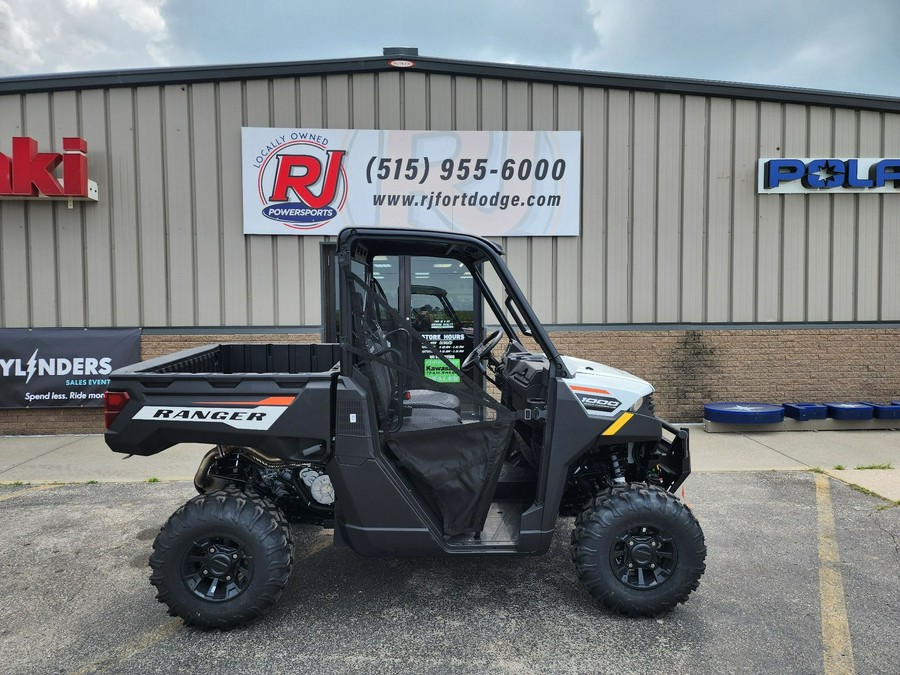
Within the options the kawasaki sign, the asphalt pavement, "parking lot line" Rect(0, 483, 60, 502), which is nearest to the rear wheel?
the asphalt pavement

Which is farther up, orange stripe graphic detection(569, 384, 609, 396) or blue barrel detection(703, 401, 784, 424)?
orange stripe graphic detection(569, 384, 609, 396)

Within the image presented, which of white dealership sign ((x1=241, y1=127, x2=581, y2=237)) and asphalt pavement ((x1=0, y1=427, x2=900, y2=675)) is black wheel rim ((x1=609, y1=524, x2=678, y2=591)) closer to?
asphalt pavement ((x1=0, y1=427, x2=900, y2=675))

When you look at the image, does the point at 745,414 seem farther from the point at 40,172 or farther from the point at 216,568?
the point at 40,172

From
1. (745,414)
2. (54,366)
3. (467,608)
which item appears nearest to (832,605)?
(467,608)

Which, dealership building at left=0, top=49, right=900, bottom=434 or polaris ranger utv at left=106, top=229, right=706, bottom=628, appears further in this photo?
dealership building at left=0, top=49, right=900, bottom=434

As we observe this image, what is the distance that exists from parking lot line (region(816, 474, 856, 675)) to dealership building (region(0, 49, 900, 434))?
3.87 meters

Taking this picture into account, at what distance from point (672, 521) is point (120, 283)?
7.50m

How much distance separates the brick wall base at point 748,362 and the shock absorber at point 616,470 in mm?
4715

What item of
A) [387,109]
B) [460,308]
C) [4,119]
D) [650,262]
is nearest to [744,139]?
[650,262]

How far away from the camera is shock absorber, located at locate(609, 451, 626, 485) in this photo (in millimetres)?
3223

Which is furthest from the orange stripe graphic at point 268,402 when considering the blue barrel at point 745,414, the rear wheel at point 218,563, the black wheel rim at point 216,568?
the blue barrel at point 745,414

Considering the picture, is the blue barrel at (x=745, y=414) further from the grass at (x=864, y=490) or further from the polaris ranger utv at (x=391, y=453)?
the polaris ranger utv at (x=391, y=453)

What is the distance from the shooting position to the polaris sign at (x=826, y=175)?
797 centimetres

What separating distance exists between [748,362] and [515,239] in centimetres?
381
